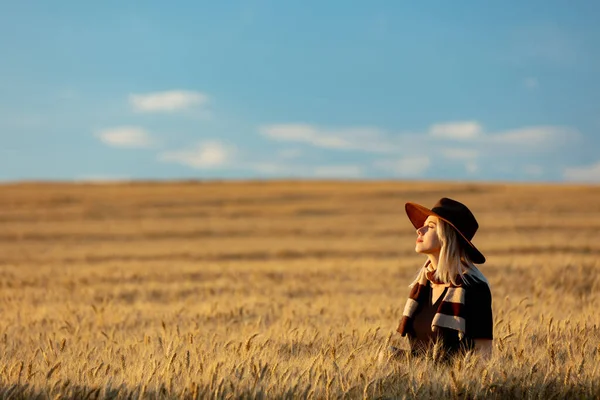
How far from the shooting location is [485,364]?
4.18 meters

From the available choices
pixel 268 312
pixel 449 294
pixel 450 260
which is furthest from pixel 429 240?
pixel 268 312

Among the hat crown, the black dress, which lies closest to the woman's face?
the hat crown

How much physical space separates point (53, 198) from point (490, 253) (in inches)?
1378

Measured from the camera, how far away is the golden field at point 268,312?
13.1 ft

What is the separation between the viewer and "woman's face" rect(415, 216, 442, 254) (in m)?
4.55

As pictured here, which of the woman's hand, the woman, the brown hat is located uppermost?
the brown hat

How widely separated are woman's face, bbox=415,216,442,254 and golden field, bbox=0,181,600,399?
756mm

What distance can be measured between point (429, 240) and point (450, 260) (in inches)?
8.0

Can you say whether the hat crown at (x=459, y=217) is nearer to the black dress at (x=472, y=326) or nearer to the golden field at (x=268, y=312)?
the black dress at (x=472, y=326)

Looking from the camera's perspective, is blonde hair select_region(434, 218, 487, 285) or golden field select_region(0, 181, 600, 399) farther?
blonde hair select_region(434, 218, 487, 285)

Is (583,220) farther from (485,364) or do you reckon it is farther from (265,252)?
(485,364)

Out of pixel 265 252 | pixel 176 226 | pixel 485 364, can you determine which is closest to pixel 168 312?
pixel 485 364

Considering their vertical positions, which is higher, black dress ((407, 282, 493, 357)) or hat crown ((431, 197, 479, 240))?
hat crown ((431, 197, 479, 240))

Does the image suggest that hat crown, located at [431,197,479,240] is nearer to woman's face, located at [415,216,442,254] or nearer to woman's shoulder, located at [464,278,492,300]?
woman's face, located at [415,216,442,254]
